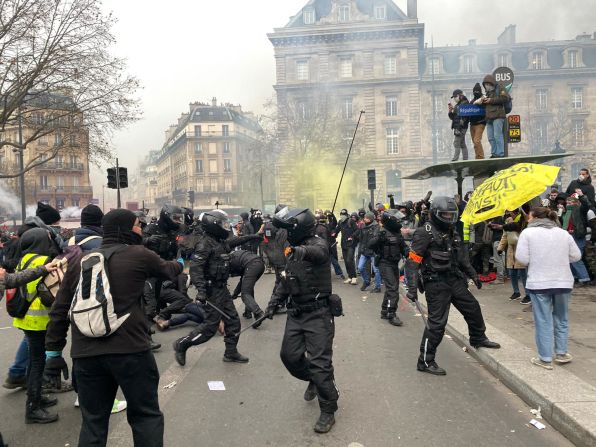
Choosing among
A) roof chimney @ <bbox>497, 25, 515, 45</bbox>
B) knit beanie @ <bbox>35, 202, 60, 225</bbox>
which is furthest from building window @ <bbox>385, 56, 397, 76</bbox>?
knit beanie @ <bbox>35, 202, 60, 225</bbox>

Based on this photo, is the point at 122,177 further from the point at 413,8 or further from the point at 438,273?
the point at 413,8

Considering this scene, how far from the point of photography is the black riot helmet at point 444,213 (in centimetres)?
503

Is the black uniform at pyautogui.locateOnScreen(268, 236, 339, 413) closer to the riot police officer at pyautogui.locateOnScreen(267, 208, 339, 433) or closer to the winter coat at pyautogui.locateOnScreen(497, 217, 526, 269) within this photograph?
the riot police officer at pyautogui.locateOnScreen(267, 208, 339, 433)

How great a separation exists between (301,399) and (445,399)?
1.30 meters

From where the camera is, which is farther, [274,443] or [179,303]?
[179,303]

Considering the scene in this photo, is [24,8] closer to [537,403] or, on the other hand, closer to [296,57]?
[537,403]

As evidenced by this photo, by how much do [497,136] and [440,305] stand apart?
658 cm

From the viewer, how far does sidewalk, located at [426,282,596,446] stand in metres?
3.58

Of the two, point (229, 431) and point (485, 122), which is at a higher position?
point (485, 122)

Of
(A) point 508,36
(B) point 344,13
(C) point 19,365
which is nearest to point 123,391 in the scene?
(C) point 19,365

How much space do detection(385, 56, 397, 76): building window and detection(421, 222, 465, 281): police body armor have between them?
155 feet

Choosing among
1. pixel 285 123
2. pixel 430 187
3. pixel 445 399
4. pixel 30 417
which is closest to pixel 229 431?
pixel 30 417

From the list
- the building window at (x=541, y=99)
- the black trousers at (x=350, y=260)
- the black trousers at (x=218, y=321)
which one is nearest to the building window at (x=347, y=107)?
the building window at (x=541, y=99)

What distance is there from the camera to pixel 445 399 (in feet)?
13.8
